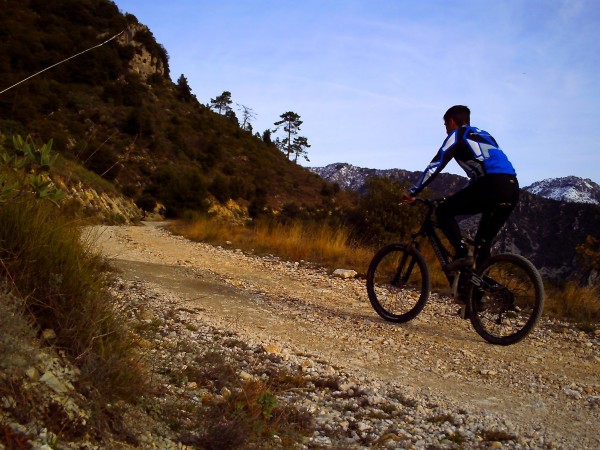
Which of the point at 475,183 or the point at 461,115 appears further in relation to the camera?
the point at 461,115

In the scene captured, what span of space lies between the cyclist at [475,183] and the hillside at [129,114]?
21489 millimetres

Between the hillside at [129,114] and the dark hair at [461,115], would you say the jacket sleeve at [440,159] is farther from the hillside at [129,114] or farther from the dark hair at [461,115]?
the hillside at [129,114]

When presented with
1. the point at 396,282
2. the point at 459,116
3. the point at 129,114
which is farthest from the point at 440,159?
the point at 129,114

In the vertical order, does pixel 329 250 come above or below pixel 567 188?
below

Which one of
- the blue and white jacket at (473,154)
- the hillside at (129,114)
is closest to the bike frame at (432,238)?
the blue and white jacket at (473,154)

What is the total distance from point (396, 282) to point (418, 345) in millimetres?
1361

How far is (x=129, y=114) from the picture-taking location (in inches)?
1420

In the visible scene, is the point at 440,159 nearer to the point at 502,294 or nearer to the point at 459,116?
the point at 459,116

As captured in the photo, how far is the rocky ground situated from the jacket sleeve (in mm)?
1578

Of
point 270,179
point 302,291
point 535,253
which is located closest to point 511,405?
point 302,291

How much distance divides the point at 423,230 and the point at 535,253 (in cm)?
2360

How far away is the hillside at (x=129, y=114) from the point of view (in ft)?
92.3

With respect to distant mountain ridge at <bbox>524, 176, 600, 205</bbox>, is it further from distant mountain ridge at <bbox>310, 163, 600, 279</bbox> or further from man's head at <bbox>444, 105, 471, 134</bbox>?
man's head at <bbox>444, 105, 471, 134</bbox>

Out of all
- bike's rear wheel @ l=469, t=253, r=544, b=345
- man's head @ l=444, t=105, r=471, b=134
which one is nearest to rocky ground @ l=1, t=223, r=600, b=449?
bike's rear wheel @ l=469, t=253, r=544, b=345
